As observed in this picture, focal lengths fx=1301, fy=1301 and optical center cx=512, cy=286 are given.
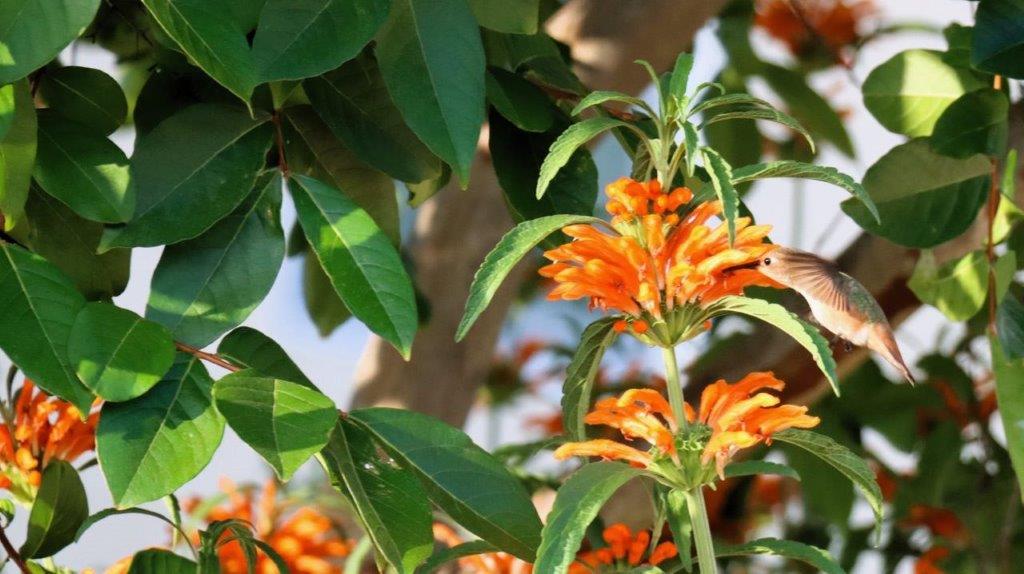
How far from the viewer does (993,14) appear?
16.2 inches

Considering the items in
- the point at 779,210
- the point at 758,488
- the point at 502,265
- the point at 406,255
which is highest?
the point at 502,265

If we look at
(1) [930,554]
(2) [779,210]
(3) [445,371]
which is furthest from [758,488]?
(2) [779,210]

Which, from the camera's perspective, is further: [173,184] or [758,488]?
[758,488]

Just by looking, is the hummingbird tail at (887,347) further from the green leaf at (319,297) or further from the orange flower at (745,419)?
the green leaf at (319,297)

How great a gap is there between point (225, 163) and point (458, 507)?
0.11 m

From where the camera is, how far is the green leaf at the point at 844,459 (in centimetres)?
31

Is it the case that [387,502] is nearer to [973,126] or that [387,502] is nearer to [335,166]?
[335,166]

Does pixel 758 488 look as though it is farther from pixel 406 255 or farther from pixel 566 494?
pixel 566 494

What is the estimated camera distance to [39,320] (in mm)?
315

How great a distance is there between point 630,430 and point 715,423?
0.03m

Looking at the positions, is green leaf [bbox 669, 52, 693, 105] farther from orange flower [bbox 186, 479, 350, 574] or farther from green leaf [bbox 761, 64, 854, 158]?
green leaf [bbox 761, 64, 854, 158]

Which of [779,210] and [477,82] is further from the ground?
[477,82]

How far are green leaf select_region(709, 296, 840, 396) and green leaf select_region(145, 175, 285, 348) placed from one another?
126mm

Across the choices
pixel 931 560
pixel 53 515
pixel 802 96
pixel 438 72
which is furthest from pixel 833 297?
pixel 931 560
